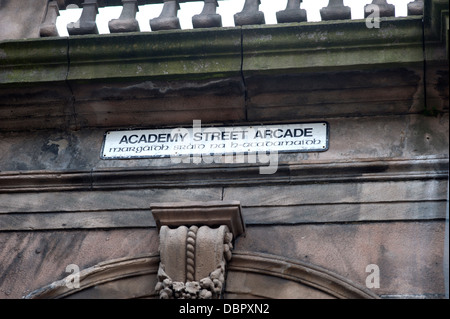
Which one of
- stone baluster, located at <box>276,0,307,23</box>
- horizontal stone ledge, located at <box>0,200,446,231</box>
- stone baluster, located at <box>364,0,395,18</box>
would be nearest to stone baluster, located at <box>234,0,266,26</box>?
stone baluster, located at <box>276,0,307,23</box>

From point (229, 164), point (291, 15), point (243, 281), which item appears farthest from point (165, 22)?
point (243, 281)

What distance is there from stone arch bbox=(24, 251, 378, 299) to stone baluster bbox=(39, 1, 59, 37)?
81.3 inches

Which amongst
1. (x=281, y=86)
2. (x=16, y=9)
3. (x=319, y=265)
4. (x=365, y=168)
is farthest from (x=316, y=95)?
(x=16, y=9)

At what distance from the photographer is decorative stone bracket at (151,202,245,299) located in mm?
6340

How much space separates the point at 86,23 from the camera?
7.68 metres

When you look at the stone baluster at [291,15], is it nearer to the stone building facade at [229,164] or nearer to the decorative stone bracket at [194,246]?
the stone building facade at [229,164]

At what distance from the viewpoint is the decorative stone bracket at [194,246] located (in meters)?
6.34

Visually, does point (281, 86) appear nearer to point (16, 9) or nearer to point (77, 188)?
point (77, 188)

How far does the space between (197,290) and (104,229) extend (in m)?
0.97

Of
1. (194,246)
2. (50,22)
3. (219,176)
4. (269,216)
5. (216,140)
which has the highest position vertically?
(50,22)

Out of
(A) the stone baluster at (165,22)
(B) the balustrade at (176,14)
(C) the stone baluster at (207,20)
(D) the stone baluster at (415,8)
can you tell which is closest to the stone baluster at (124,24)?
(B) the balustrade at (176,14)

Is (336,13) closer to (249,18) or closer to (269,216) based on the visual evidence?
(249,18)

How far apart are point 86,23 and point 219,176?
1667 millimetres
